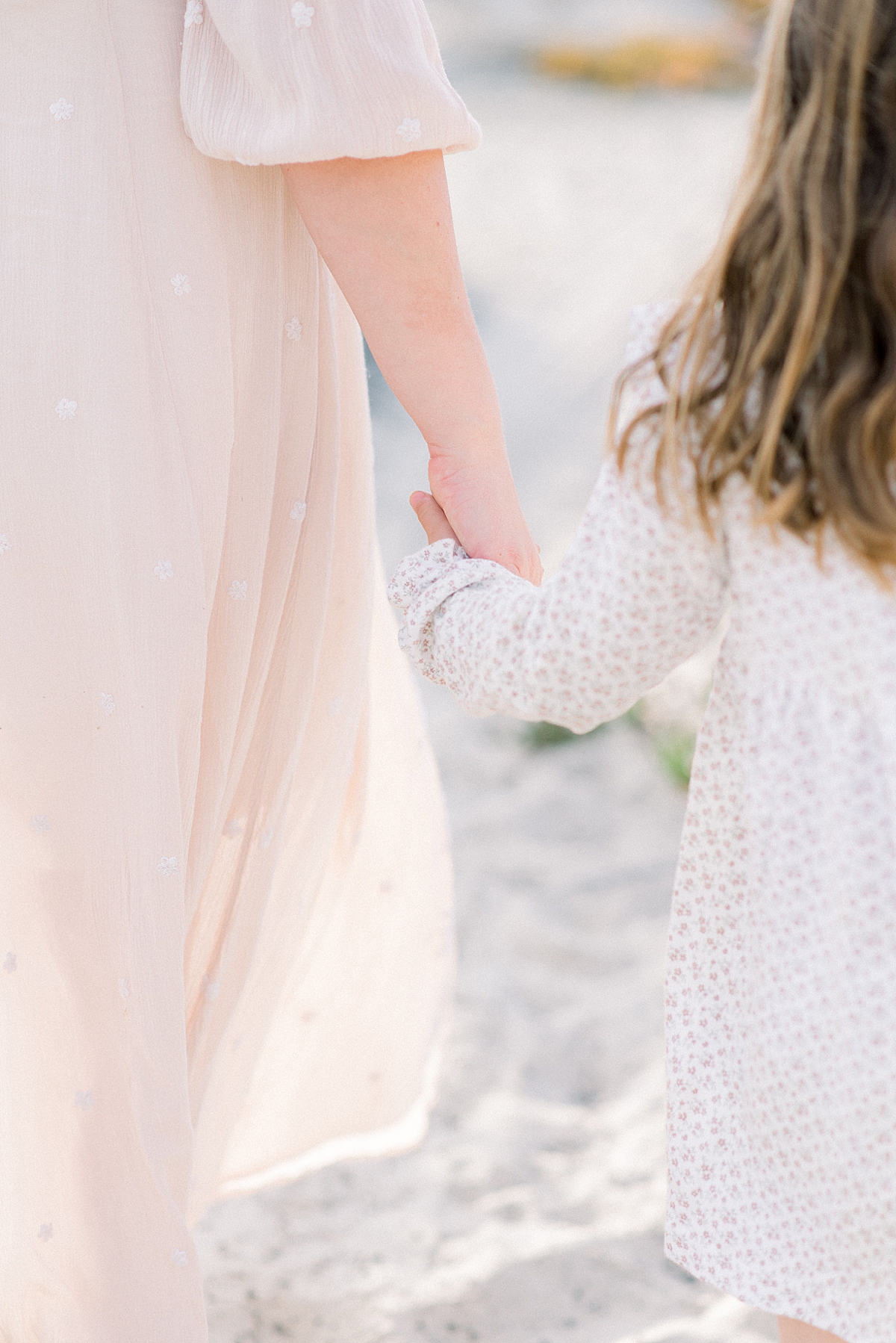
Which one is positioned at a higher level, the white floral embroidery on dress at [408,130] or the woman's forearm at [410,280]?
the white floral embroidery on dress at [408,130]

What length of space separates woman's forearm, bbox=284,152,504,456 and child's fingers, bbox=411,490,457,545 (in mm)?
52

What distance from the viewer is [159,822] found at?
1.33 m

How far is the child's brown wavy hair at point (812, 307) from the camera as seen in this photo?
937 mm

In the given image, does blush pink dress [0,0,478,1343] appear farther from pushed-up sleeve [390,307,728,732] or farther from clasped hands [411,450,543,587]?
pushed-up sleeve [390,307,728,732]

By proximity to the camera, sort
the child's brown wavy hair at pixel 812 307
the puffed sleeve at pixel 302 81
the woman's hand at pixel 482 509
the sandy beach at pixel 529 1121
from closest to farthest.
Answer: the child's brown wavy hair at pixel 812 307, the puffed sleeve at pixel 302 81, the woman's hand at pixel 482 509, the sandy beach at pixel 529 1121

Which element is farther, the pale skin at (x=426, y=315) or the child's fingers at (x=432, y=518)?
the child's fingers at (x=432, y=518)

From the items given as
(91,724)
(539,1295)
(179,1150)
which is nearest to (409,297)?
(91,724)

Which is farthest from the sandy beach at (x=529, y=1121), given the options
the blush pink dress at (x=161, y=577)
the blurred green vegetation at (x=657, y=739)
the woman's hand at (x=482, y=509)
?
the blush pink dress at (x=161, y=577)

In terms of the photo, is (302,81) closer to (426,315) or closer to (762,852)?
(426,315)

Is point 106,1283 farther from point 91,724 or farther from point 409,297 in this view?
point 409,297

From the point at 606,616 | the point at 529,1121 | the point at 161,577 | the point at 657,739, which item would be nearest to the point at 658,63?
the point at 657,739

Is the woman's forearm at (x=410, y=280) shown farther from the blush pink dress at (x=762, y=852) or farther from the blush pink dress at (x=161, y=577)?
the blush pink dress at (x=762, y=852)

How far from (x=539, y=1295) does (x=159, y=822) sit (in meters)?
1.01

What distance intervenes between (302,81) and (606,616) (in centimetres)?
55
